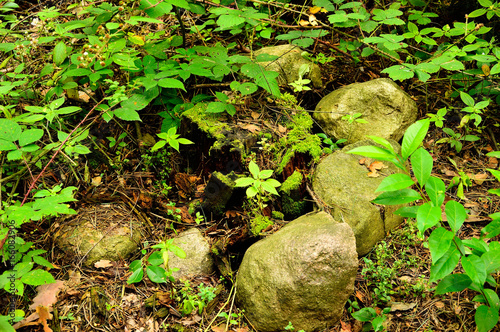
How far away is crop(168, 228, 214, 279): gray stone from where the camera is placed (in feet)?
8.23

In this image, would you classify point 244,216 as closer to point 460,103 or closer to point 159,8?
point 159,8

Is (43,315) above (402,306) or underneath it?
above

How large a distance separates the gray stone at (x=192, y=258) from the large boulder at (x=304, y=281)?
41cm

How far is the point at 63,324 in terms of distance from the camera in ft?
6.83

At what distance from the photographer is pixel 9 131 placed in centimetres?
208

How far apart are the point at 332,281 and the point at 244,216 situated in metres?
0.88

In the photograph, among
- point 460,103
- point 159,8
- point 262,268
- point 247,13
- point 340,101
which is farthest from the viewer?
point 460,103

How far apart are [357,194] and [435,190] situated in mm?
1087

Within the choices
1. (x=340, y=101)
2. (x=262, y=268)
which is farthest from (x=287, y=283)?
(x=340, y=101)

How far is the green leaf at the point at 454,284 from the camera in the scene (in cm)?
180

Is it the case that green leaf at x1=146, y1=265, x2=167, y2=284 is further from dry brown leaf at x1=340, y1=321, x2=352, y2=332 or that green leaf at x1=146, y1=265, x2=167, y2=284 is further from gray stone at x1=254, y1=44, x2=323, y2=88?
gray stone at x1=254, y1=44, x2=323, y2=88

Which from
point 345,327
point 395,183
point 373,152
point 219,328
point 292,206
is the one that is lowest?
point 345,327

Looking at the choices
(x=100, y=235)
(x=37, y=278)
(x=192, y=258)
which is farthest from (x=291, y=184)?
(x=37, y=278)

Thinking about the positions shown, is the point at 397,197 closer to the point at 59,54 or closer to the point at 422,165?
the point at 422,165
